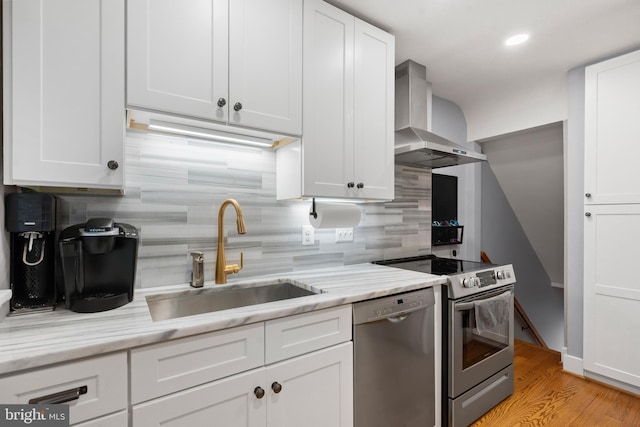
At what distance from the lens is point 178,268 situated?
1.57 metres

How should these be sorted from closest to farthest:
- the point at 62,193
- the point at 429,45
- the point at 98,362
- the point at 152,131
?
the point at 98,362 → the point at 62,193 → the point at 152,131 → the point at 429,45

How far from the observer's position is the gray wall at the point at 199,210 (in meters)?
1.47

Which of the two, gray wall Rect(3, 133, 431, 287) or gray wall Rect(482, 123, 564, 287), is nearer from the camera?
gray wall Rect(3, 133, 431, 287)

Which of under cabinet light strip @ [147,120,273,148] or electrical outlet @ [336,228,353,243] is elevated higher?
under cabinet light strip @ [147,120,273,148]

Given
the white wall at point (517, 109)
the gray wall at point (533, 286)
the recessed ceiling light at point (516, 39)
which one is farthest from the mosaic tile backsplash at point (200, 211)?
the gray wall at point (533, 286)

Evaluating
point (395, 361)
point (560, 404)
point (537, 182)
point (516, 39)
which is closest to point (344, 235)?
point (395, 361)

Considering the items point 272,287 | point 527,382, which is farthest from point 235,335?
point 527,382

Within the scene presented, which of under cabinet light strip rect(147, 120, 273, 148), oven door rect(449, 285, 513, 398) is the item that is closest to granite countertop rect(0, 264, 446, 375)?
oven door rect(449, 285, 513, 398)

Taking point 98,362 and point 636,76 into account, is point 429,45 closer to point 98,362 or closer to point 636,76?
point 636,76

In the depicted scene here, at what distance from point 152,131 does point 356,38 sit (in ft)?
4.14

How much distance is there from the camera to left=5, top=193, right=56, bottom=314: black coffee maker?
1.07 meters

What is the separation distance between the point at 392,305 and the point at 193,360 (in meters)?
0.94

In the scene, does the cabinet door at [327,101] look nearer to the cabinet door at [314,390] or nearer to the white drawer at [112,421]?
the cabinet door at [314,390]

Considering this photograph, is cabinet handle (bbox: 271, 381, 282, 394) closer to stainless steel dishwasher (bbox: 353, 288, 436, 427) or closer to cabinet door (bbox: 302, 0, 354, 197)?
stainless steel dishwasher (bbox: 353, 288, 436, 427)
